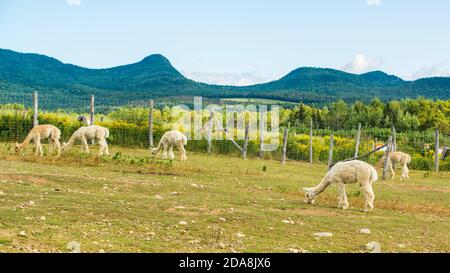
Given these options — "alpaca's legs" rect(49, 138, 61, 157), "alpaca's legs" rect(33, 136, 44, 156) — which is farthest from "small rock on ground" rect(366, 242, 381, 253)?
"alpaca's legs" rect(33, 136, 44, 156)

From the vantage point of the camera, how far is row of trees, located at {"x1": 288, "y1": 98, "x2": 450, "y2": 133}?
70750 millimetres

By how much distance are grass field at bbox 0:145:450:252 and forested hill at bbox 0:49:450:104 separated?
97865mm

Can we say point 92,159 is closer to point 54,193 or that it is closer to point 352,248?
point 54,193

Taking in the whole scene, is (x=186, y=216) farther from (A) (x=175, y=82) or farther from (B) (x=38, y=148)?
(A) (x=175, y=82)

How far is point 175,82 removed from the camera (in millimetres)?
141625

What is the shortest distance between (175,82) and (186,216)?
428 ft

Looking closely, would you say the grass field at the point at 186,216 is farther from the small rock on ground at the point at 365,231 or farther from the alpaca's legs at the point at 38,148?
the alpaca's legs at the point at 38,148

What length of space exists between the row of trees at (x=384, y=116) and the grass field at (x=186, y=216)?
51944mm

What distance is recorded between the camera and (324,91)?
156500mm

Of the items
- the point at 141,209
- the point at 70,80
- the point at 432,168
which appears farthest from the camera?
the point at 70,80

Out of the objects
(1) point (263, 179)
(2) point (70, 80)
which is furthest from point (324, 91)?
(1) point (263, 179)

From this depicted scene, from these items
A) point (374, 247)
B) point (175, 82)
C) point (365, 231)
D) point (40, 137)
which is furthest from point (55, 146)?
point (175, 82)

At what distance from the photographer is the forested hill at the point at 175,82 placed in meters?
130

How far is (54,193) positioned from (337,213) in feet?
22.6
